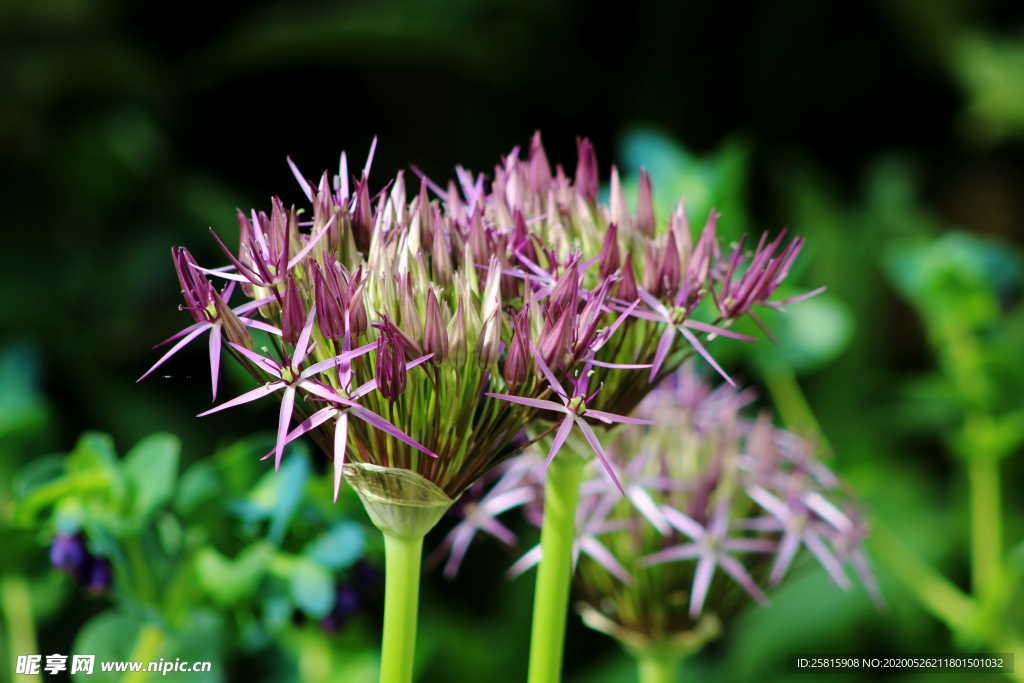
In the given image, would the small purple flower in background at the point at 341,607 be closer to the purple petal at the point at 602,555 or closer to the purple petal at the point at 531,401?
the purple petal at the point at 602,555

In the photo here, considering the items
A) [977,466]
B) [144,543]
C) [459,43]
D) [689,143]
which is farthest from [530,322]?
[689,143]

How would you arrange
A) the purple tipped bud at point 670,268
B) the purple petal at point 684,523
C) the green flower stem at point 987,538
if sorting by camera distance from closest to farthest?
the purple tipped bud at point 670,268
the purple petal at point 684,523
the green flower stem at point 987,538

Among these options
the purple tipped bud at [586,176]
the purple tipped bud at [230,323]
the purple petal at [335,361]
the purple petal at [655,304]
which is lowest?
the purple petal at [335,361]

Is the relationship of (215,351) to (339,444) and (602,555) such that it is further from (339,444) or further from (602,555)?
(602,555)

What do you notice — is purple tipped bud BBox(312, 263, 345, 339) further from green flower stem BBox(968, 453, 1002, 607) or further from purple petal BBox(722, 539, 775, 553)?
green flower stem BBox(968, 453, 1002, 607)

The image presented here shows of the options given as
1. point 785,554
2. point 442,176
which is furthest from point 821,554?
point 442,176

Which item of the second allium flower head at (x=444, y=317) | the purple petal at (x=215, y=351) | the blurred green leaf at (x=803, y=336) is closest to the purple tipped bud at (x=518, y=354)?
the second allium flower head at (x=444, y=317)
